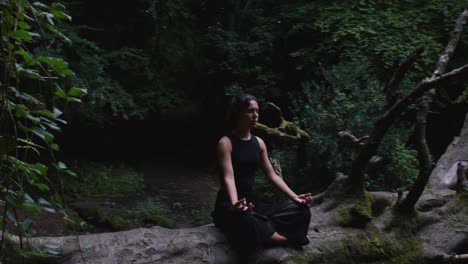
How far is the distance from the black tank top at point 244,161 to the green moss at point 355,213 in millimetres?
942

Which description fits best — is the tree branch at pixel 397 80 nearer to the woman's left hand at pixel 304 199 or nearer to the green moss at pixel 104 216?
→ the woman's left hand at pixel 304 199

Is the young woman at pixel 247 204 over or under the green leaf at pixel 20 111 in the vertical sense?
under

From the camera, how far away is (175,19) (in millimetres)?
10914

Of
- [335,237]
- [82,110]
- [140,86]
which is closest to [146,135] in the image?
[140,86]

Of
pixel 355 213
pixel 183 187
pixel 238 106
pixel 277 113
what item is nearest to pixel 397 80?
pixel 355 213

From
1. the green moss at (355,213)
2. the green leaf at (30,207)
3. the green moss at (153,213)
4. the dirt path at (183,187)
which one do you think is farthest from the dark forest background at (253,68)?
the green leaf at (30,207)

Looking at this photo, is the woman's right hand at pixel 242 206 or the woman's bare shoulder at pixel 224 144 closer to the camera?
the woman's right hand at pixel 242 206

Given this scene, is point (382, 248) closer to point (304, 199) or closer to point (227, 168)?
point (304, 199)

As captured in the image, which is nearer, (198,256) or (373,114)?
(198,256)

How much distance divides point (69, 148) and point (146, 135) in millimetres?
2095

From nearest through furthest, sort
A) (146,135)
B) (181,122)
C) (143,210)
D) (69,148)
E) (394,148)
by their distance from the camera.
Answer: (394,148) → (143,210) → (69,148) → (146,135) → (181,122)

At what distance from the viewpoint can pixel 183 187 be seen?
34.6ft

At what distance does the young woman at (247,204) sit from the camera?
4.08m

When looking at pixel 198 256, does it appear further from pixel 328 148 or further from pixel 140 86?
pixel 140 86
